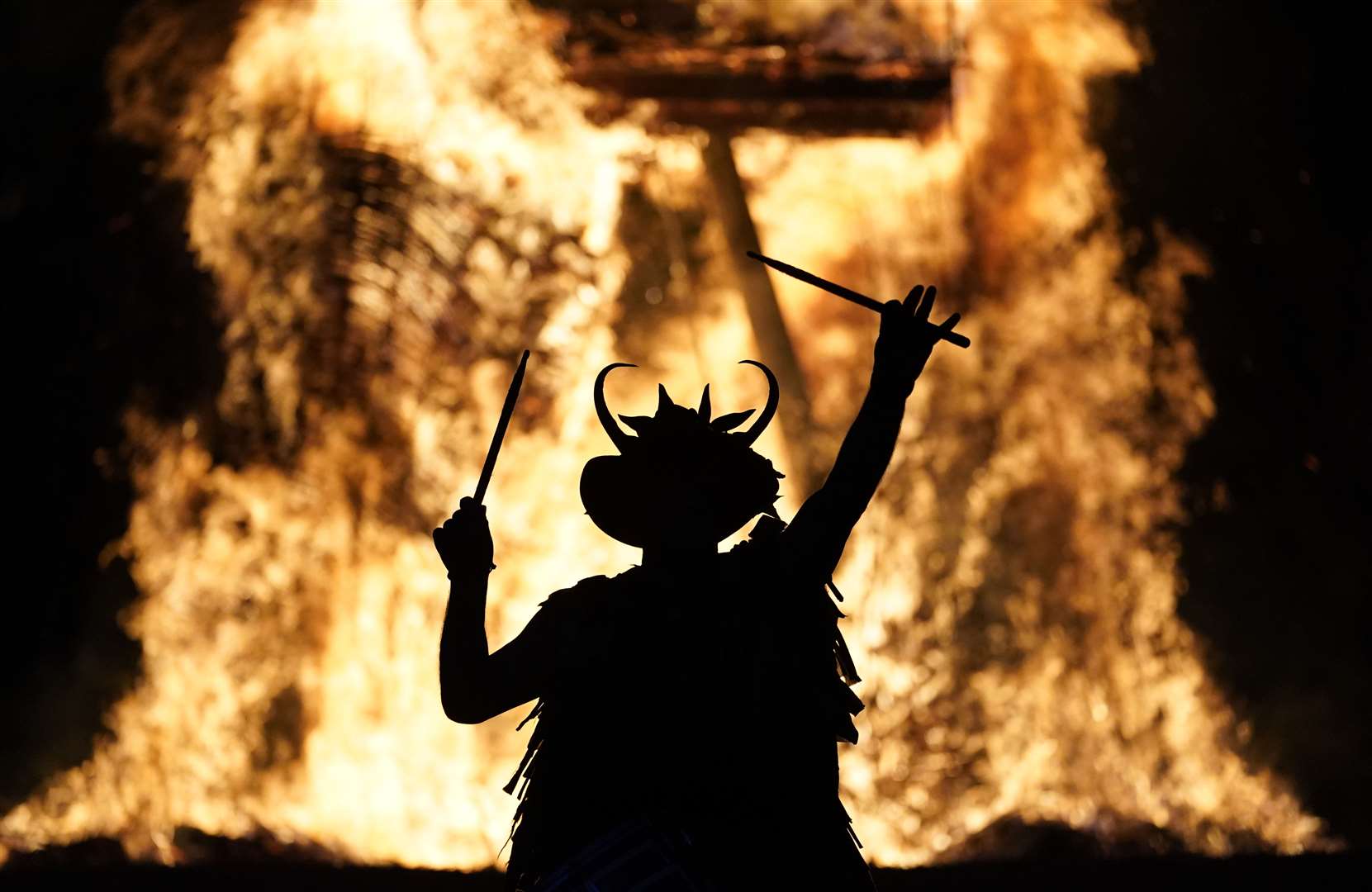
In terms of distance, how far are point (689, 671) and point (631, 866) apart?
0.25 m

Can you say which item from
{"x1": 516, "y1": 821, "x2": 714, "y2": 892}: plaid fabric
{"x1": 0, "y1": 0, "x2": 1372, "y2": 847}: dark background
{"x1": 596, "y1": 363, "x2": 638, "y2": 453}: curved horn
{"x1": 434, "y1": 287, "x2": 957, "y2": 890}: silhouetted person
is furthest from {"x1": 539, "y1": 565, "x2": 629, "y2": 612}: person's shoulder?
{"x1": 0, "y1": 0, "x2": 1372, "y2": 847}: dark background

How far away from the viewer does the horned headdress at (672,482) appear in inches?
70.6

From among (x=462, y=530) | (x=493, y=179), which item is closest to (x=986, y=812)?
(x=493, y=179)

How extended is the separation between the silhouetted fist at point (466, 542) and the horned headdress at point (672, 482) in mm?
143

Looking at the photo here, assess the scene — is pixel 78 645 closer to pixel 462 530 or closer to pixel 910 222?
pixel 910 222

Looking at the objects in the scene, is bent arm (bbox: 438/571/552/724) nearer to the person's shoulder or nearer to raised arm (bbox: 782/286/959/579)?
the person's shoulder

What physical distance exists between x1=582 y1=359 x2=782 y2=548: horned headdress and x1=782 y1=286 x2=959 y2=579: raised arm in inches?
3.4

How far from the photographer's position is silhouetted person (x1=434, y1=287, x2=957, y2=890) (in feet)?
5.28

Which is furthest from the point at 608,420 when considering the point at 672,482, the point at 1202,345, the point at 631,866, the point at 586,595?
the point at 1202,345

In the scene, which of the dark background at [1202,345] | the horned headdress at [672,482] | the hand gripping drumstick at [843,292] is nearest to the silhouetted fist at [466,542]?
the horned headdress at [672,482]

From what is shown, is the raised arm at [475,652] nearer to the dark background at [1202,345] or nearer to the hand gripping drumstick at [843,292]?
the hand gripping drumstick at [843,292]

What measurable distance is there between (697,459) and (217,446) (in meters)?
4.32

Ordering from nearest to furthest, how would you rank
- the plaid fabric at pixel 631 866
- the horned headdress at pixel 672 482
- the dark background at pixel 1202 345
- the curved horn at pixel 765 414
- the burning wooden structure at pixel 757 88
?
the plaid fabric at pixel 631 866, the curved horn at pixel 765 414, the horned headdress at pixel 672 482, the dark background at pixel 1202 345, the burning wooden structure at pixel 757 88

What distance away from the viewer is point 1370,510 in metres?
5.92
